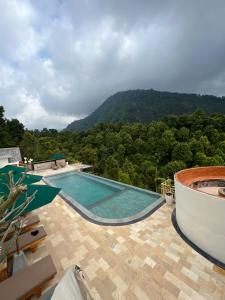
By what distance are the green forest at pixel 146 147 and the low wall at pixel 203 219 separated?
11629mm

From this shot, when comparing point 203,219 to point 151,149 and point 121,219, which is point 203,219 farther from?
point 151,149

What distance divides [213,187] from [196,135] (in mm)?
23520

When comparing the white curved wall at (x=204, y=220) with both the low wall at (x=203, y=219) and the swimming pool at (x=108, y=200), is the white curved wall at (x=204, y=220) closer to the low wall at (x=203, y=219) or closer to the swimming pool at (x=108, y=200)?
the low wall at (x=203, y=219)

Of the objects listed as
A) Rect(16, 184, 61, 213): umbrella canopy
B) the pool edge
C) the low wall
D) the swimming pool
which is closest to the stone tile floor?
the pool edge

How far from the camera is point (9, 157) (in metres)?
14.1

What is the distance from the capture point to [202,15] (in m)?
7.61

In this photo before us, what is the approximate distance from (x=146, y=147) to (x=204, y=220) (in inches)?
1008

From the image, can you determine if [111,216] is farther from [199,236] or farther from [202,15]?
[202,15]

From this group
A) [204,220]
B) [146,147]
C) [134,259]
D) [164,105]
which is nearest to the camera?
[134,259]

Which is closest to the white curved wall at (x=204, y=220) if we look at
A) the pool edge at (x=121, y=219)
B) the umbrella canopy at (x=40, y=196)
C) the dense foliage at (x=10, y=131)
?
the pool edge at (x=121, y=219)

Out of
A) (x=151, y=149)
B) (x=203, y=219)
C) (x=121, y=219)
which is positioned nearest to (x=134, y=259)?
(x=121, y=219)

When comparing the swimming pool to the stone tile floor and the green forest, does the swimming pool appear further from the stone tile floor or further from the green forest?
the green forest

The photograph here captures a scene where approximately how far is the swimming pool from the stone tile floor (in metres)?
0.47

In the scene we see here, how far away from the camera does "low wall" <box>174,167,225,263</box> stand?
361 centimetres
